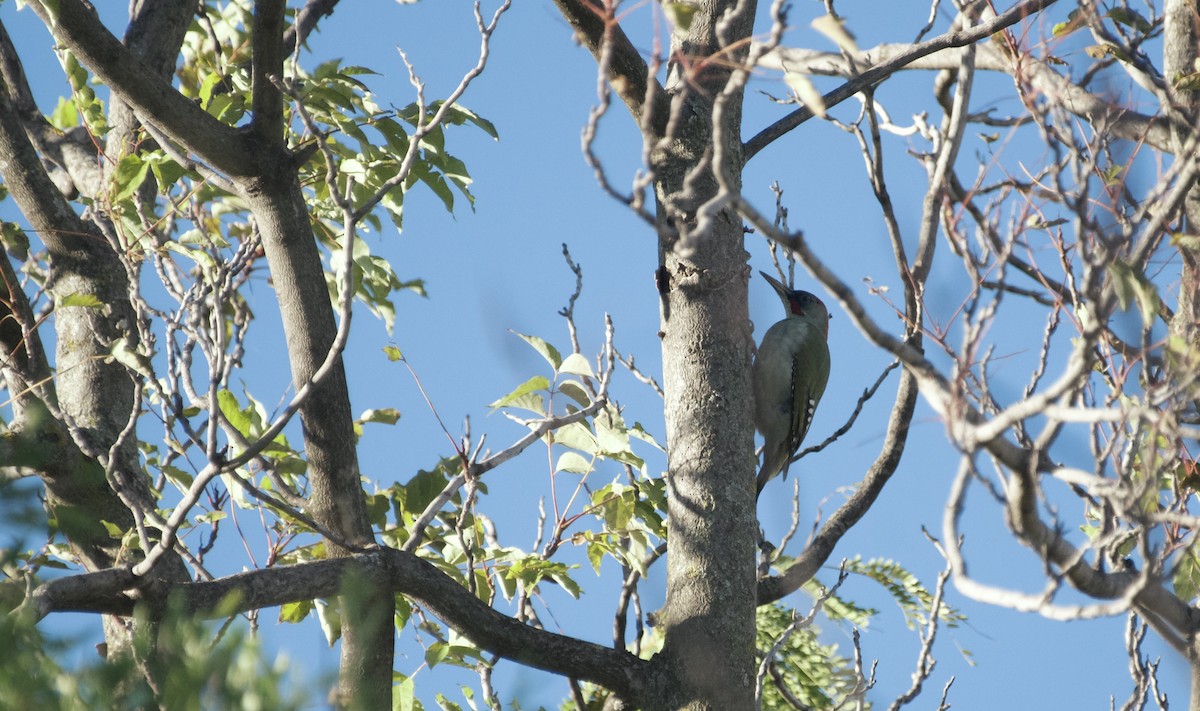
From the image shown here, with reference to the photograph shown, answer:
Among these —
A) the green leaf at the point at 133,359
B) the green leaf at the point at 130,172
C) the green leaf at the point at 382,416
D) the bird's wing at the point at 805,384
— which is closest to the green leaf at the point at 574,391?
the green leaf at the point at 382,416

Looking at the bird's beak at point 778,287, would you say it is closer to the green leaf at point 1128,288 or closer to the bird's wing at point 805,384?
the bird's wing at point 805,384

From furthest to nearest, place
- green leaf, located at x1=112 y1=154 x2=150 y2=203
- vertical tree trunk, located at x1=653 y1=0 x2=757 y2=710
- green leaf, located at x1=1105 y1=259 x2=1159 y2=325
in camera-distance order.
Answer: green leaf, located at x1=112 y1=154 x2=150 y2=203, vertical tree trunk, located at x1=653 y1=0 x2=757 y2=710, green leaf, located at x1=1105 y1=259 x2=1159 y2=325

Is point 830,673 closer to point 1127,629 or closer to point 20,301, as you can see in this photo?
point 1127,629

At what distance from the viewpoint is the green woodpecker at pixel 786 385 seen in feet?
21.3

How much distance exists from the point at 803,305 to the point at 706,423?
382cm

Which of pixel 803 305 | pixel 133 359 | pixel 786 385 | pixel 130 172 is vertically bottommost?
pixel 133 359

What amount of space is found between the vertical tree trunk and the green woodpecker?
2598mm

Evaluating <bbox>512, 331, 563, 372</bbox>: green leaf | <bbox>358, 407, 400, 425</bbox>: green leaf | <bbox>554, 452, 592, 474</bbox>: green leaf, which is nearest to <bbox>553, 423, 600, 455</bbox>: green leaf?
<bbox>554, 452, 592, 474</bbox>: green leaf

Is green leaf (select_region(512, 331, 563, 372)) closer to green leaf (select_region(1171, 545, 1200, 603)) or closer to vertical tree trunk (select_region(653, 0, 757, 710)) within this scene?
vertical tree trunk (select_region(653, 0, 757, 710))

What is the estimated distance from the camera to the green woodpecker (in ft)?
21.3

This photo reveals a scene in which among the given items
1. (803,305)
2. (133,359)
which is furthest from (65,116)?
(803,305)

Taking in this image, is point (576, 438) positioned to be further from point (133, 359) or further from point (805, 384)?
point (805, 384)

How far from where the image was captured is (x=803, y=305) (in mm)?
7355

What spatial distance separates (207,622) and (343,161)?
8.30 feet
